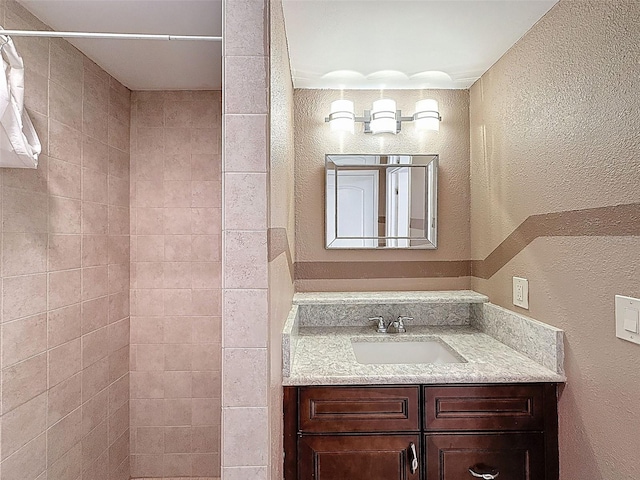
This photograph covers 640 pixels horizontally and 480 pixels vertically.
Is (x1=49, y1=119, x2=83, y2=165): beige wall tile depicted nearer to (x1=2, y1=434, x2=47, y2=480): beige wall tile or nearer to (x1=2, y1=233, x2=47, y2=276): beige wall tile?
(x1=2, y1=233, x2=47, y2=276): beige wall tile

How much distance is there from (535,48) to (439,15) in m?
0.40

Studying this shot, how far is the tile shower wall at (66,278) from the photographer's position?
1799mm

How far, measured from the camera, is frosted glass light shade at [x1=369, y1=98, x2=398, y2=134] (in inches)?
92.2

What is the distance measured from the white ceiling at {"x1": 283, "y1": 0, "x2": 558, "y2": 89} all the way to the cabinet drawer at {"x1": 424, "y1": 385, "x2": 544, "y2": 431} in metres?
1.40

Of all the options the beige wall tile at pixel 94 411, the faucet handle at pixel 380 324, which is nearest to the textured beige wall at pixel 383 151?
the faucet handle at pixel 380 324

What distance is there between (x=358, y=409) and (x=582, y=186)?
1073 mm

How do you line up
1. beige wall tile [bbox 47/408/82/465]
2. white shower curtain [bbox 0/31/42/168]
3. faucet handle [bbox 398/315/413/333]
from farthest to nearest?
faucet handle [bbox 398/315/413/333]
beige wall tile [bbox 47/408/82/465]
white shower curtain [bbox 0/31/42/168]

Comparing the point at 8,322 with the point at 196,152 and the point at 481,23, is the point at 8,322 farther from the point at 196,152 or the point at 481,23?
the point at 481,23

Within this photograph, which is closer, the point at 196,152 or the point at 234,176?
the point at 234,176

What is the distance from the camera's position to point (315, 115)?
2447 millimetres

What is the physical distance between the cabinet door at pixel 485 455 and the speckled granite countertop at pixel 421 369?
8.7 inches

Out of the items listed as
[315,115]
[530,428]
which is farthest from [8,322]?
[530,428]

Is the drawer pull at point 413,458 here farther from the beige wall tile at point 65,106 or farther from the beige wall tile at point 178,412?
the beige wall tile at point 65,106

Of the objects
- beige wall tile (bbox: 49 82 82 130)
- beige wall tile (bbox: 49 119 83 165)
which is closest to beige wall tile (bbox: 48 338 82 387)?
beige wall tile (bbox: 49 119 83 165)
